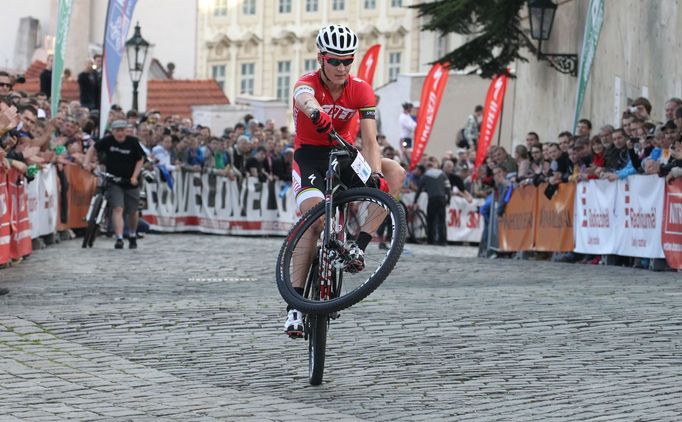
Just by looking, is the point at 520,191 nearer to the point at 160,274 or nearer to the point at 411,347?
the point at 160,274

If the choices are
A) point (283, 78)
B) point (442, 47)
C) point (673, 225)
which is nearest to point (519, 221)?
point (673, 225)

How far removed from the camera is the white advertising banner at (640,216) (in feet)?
70.1

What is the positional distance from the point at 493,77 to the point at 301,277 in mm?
23656

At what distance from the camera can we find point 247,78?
87062 millimetres

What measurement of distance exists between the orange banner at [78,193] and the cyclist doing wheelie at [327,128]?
58.5ft

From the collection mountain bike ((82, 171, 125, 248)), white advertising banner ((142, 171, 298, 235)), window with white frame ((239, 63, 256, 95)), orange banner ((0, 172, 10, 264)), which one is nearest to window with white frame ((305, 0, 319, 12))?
window with white frame ((239, 63, 256, 95))

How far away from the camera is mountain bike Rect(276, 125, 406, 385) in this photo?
10.2 m

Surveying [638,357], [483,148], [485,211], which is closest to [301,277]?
[638,357]

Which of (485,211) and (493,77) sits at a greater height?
(493,77)

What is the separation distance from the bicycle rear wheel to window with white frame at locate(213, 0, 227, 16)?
7746cm

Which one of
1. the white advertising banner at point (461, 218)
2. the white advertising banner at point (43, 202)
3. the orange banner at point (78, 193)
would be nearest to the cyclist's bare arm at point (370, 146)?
the white advertising banner at point (43, 202)

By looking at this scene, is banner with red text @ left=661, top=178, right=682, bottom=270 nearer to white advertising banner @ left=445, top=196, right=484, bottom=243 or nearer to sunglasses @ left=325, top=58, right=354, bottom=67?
sunglasses @ left=325, top=58, right=354, bottom=67

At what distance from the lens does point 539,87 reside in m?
37.4

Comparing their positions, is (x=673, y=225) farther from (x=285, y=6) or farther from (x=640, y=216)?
(x=285, y=6)
